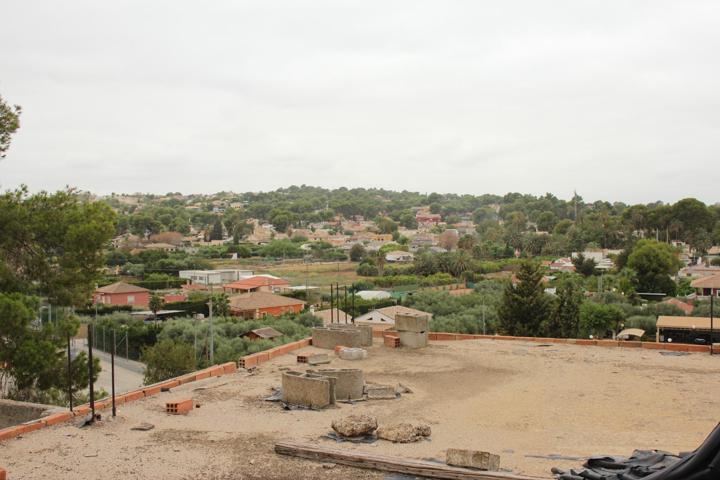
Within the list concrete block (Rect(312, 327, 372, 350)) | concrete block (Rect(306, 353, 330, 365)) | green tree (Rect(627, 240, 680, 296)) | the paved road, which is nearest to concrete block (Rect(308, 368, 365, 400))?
concrete block (Rect(306, 353, 330, 365))

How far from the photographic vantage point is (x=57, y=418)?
991cm

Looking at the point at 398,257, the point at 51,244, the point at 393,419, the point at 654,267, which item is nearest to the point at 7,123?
the point at 51,244

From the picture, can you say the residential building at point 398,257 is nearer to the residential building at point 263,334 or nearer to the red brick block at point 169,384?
the residential building at point 263,334

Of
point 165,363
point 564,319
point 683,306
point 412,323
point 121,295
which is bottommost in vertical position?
point 121,295

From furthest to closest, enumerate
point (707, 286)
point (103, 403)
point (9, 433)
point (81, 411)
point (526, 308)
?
point (707, 286) → point (526, 308) → point (103, 403) → point (81, 411) → point (9, 433)

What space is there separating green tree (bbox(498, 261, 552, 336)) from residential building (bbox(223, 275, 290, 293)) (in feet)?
81.6

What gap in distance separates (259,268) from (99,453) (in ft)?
205

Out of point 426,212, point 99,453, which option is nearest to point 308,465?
point 99,453

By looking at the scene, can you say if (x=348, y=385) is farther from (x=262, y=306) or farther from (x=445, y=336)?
(x=262, y=306)

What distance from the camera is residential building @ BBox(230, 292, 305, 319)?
125 feet

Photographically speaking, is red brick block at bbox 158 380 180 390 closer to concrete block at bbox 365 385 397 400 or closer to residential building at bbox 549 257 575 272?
Result: concrete block at bbox 365 385 397 400

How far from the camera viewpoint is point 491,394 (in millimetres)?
12211

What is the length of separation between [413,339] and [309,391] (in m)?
6.00

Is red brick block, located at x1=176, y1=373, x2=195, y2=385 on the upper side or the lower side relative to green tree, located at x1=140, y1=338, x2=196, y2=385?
upper
